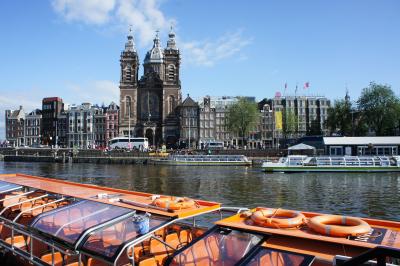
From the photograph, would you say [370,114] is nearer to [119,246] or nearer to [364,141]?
[364,141]

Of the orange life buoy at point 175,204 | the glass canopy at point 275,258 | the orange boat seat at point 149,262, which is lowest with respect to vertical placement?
the orange boat seat at point 149,262

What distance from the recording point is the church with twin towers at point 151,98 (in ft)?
414

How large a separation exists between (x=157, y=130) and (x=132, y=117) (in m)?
9.26

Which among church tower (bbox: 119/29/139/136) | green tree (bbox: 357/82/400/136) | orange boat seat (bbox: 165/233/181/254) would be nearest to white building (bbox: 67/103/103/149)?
church tower (bbox: 119/29/139/136)

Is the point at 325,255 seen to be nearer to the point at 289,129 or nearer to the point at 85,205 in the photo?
the point at 85,205

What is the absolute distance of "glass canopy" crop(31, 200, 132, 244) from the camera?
8898mm

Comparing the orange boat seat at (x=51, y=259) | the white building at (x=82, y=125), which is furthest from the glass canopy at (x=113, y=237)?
the white building at (x=82, y=125)

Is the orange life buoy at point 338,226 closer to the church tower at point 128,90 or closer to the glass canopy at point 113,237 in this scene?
the glass canopy at point 113,237

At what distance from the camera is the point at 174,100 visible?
127 m

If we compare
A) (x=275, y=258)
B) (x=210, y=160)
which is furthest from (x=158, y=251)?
(x=210, y=160)

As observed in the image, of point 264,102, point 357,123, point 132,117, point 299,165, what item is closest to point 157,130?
point 132,117

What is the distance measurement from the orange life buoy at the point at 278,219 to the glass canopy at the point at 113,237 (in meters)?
2.17

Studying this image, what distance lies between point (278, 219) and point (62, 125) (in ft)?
494

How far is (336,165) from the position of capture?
56594mm
